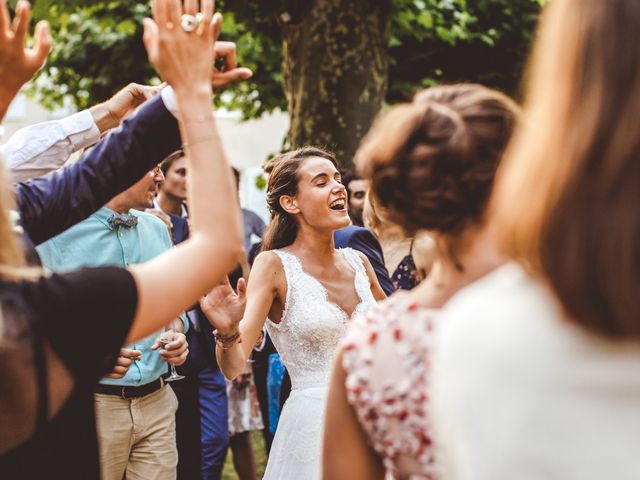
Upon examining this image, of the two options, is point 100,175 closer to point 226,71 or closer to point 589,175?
point 226,71

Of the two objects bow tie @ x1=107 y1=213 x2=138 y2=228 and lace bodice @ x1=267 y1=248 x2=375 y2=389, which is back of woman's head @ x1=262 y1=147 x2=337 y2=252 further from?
bow tie @ x1=107 y1=213 x2=138 y2=228

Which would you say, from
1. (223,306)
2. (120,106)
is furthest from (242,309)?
(120,106)

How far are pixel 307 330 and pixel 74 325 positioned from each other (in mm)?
2693

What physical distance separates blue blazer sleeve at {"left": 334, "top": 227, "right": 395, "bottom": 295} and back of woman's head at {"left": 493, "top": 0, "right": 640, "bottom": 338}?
387 cm

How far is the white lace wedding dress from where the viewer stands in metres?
4.20

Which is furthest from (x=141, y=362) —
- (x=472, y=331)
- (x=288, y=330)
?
(x=472, y=331)

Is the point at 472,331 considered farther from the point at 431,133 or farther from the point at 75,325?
the point at 75,325

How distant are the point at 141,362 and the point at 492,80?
9.36 m

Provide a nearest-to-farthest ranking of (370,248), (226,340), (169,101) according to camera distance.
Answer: (169,101) → (226,340) → (370,248)

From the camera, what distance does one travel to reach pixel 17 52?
2141 mm

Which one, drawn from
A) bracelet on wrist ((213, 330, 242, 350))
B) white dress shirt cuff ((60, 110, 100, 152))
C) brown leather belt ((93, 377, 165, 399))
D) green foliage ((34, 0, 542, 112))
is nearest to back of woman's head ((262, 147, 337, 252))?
brown leather belt ((93, 377, 165, 399))

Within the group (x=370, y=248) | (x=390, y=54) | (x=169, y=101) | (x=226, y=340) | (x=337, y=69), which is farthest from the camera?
(x=390, y=54)

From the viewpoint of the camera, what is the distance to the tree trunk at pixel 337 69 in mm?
8297

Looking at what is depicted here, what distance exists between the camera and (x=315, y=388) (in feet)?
14.2
